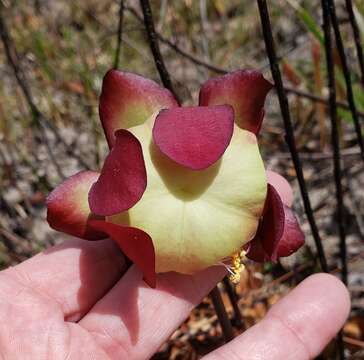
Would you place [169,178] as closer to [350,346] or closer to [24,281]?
[24,281]

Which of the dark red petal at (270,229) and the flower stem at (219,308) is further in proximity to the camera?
the flower stem at (219,308)

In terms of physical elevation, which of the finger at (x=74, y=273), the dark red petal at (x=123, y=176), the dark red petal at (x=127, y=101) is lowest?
the finger at (x=74, y=273)

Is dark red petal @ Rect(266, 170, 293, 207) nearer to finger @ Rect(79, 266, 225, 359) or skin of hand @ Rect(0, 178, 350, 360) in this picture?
skin of hand @ Rect(0, 178, 350, 360)

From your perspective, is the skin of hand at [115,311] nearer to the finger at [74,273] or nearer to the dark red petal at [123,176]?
the finger at [74,273]

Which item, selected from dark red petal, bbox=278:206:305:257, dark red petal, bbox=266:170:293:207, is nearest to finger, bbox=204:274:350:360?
dark red petal, bbox=266:170:293:207

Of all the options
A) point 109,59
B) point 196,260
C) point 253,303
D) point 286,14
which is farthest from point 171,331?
point 286,14

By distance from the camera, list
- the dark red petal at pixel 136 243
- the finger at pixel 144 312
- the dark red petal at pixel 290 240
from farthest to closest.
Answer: the finger at pixel 144 312, the dark red petal at pixel 290 240, the dark red petal at pixel 136 243

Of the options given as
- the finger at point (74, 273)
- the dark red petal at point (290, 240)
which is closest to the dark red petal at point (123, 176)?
the dark red petal at point (290, 240)
